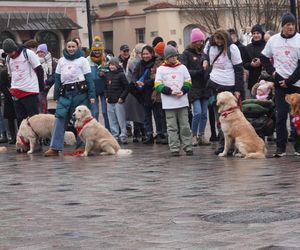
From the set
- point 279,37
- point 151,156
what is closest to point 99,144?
point 151,156

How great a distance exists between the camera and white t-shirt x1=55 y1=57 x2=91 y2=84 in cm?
1580

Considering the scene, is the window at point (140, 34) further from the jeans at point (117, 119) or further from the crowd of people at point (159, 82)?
the jeans at point (117, 119)

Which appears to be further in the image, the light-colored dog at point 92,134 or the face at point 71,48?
the face at point 71,48

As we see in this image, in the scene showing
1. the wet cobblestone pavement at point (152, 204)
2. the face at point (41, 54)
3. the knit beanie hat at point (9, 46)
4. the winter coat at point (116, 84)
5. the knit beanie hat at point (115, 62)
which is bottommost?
the wet cobblestone pavement at point (152, 204)

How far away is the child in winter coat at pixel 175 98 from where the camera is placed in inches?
593

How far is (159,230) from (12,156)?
8.77 meters

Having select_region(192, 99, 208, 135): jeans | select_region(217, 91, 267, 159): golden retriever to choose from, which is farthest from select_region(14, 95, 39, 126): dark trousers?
select_region(217, 91, 267, 159): golden retriever

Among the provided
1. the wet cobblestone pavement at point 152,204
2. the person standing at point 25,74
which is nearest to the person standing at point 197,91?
the wet cobblestone pavement at point 152,204

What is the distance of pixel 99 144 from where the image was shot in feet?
50.8

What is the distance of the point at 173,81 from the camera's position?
15.1 metres

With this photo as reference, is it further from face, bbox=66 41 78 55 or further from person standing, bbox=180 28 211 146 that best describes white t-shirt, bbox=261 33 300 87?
face, bbox=66 41 78 55

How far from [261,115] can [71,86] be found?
10.3 feet

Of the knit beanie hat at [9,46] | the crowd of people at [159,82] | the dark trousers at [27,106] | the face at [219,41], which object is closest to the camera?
the crowd of people at [159,82]

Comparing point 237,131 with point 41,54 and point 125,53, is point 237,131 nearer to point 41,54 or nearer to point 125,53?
point 125,53
